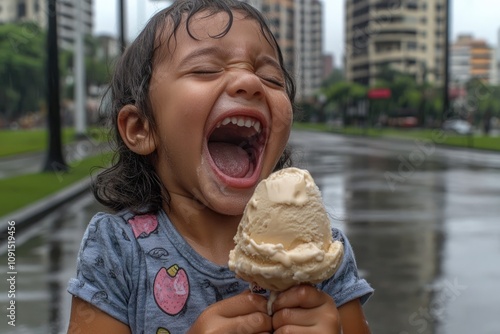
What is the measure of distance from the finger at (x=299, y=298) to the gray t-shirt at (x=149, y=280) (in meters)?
0.27

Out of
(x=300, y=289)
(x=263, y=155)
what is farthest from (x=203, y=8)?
(x=300, y=289)

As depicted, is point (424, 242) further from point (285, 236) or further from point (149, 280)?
point (285, 236)

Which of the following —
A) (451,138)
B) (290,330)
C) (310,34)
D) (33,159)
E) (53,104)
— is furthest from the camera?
(310,34)

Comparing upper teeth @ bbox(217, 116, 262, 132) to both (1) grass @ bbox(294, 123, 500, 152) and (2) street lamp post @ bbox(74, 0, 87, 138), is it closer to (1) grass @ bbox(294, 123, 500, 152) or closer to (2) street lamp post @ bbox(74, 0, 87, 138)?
(1) grass @ bbox(294, 123, 500, 152)

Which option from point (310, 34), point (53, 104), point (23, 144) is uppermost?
point (53, 104)

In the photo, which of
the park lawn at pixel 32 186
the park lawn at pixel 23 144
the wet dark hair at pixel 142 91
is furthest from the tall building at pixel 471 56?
the wet dark hair at pixel 142 91

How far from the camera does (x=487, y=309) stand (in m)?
5.93

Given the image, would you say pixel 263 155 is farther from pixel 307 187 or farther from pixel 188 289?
pixel 188 289

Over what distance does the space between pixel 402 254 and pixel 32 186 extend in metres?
8.93

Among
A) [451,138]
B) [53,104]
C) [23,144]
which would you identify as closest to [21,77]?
[23,144]

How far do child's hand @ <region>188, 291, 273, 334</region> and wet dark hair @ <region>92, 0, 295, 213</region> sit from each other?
1.37 feet

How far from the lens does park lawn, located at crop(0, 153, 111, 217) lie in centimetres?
1184

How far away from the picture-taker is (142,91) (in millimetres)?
1812

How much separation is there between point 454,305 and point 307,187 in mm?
4951
